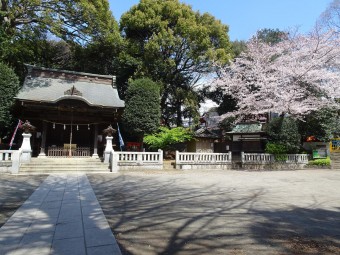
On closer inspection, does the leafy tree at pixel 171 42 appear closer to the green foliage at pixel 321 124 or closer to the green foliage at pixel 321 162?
the green foliage at pixel 321 124

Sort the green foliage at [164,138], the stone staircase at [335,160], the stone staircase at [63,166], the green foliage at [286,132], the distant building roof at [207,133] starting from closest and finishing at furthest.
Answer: the stone staircase at [63,166] → the green foliage at [286,132] → the green foliage at [164,138] → the stone staircase at [335,160] → the distant building roof at [207,133]

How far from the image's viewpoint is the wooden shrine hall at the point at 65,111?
17766mm

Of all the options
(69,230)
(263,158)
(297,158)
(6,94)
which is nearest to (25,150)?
(6,94)

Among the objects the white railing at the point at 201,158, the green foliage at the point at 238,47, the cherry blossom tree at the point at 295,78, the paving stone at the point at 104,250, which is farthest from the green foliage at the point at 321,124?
the paving stone at the point at 104,250

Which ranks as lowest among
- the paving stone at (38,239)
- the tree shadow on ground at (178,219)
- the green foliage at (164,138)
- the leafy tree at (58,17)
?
the tree shadow on ground at (178,219)

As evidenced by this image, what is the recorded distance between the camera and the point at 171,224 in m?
4.89

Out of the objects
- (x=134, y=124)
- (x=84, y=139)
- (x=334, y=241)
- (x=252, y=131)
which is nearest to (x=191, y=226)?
(x=334, y=241)

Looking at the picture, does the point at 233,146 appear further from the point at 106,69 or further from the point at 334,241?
the point at 334,241

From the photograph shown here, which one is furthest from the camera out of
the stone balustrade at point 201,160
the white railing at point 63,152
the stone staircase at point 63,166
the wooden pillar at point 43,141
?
the white railing at point 63,152

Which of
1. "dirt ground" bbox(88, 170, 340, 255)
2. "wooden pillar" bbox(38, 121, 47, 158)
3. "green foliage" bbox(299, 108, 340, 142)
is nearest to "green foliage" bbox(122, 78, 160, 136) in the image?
"wooden pillar" bbox(38, 121, 47, 158)

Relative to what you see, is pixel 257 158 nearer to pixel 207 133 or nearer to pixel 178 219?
pixel 207 133

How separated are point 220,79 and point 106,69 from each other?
11.2 meters

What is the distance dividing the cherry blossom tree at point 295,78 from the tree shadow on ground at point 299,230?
14.1m

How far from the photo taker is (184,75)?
84.4 ft
